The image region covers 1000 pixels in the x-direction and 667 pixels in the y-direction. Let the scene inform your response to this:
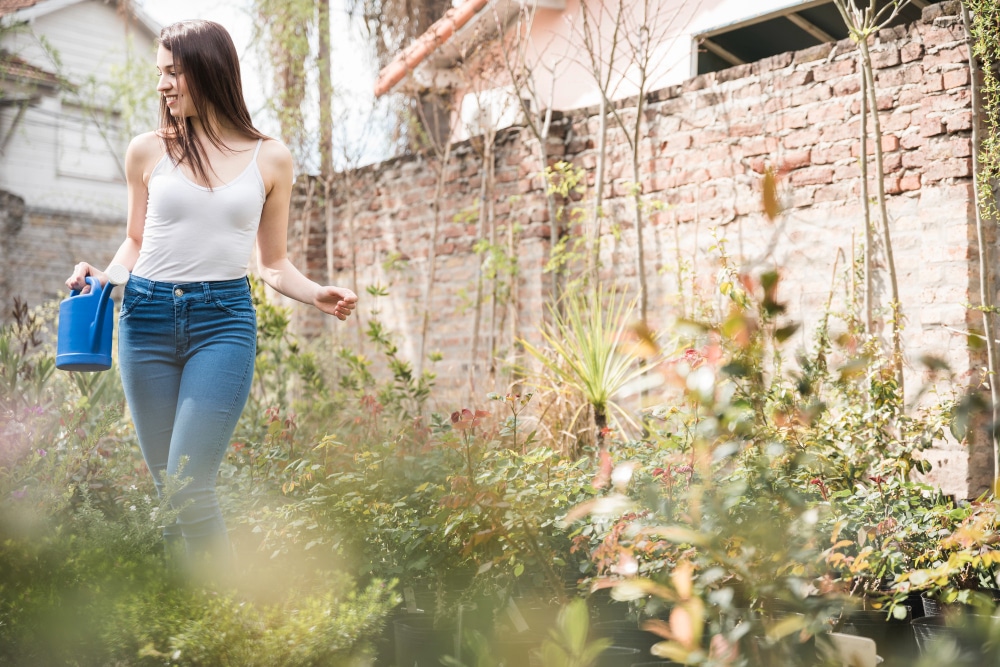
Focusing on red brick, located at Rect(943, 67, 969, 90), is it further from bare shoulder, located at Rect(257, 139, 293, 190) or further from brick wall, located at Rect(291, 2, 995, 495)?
bare shoulder, located at Rect(257, 139, 293, 190)

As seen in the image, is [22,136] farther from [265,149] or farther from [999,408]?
[999,408]

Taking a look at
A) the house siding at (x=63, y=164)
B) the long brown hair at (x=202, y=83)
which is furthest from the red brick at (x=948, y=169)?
the house siding at (x=63, y=164)

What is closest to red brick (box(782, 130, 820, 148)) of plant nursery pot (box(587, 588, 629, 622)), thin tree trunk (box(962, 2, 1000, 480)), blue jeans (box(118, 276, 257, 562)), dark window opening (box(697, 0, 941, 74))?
thin tree trunk (box(962, 2, 1000, 480))

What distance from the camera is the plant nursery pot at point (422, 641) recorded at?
2.13m

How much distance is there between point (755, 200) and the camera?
430 centimetres

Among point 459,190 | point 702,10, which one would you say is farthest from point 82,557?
point 702,10

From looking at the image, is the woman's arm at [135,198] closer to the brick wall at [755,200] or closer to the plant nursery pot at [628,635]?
the plant nursery pot at [628,635]

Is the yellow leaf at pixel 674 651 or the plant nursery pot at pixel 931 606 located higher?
the yellow leaf at pixel 674 651

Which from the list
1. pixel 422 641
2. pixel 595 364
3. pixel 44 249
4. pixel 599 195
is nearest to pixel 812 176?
pixel 599 195

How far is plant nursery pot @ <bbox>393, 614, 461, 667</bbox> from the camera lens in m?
2.13

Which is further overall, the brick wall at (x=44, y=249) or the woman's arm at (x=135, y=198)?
the brick wall at (x=44, y=249)

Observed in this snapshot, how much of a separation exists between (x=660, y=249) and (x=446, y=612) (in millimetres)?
2924

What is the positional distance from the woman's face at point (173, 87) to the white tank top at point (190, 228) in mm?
137

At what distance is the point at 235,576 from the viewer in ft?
6.73
